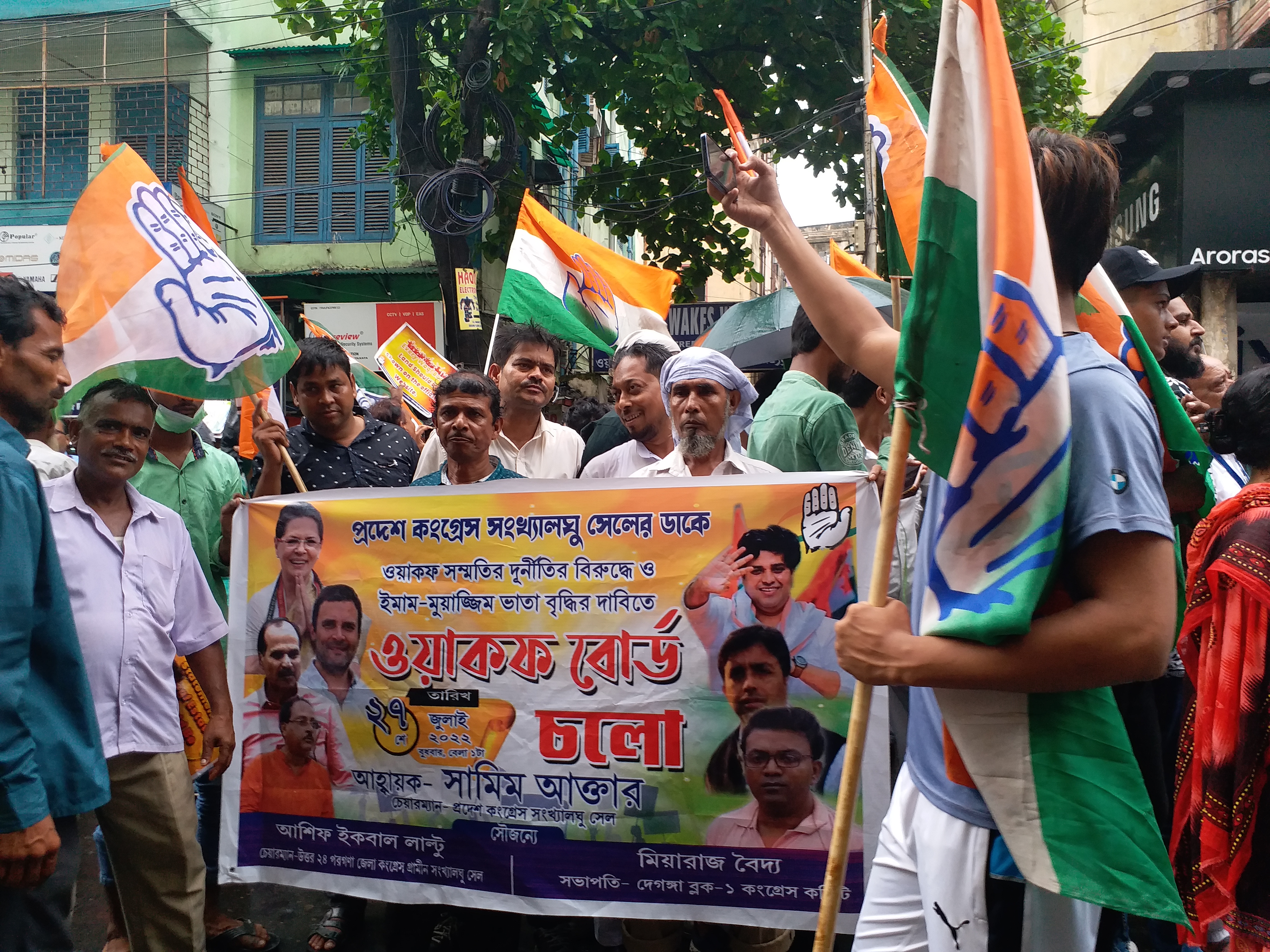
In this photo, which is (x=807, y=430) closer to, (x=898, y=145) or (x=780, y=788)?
(x=898, y=145)

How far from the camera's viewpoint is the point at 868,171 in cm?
1297

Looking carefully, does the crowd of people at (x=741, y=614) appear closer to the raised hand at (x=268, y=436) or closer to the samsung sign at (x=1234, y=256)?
the raised hand at (x=268, y=436)

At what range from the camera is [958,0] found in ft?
5.29

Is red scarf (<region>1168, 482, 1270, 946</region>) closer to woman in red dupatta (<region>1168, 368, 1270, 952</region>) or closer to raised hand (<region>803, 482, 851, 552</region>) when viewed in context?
woman in red dupatta (<region>1168, 368, 1270, 952</region>)

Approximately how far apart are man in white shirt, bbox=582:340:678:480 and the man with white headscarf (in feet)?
1.78

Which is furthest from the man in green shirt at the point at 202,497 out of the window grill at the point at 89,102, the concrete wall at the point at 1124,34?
the concrete wall at the point at 1124,34

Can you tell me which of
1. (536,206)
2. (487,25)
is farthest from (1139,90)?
(536,206)

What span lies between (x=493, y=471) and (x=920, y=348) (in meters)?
2.55

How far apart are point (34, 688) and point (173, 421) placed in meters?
1.95

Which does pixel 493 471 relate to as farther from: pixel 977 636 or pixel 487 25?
pixel 487 25

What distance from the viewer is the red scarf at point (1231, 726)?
8.34 ft

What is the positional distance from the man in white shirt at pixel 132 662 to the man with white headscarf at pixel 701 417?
181 cm

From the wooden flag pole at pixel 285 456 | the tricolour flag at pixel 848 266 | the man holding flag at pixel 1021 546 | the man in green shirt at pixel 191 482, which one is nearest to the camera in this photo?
the man holding flag at pixel 1021 546

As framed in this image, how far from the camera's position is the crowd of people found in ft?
5.30
